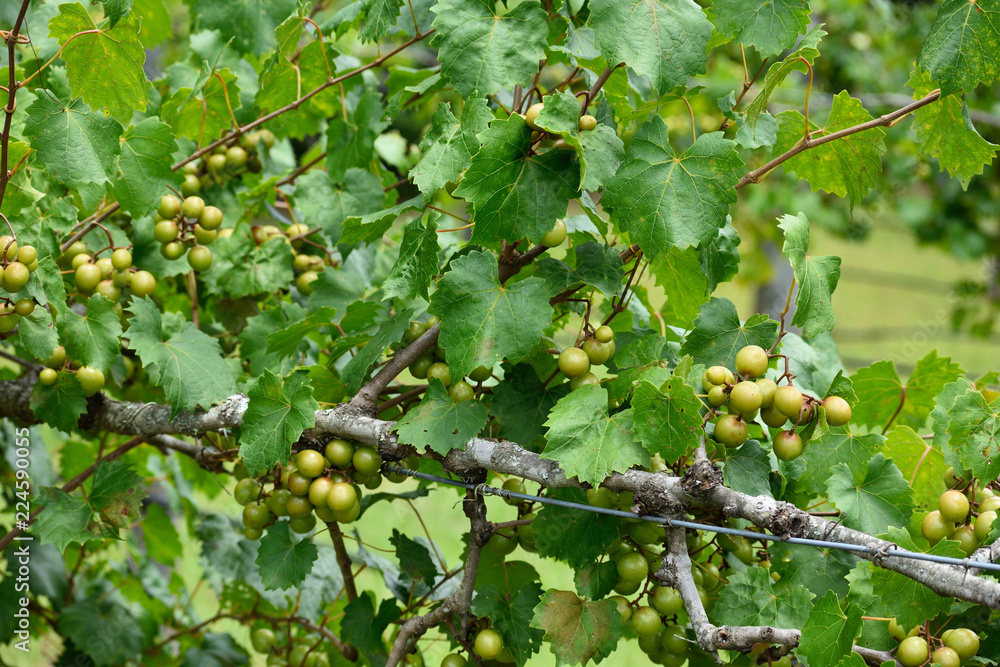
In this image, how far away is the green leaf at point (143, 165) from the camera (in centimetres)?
153

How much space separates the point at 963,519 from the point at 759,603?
294 mm

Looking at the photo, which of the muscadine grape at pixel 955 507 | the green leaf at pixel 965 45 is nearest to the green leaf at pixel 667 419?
the muscadine grape at pixel 955 507

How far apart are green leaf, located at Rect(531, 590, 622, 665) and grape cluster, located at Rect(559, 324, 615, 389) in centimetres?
32

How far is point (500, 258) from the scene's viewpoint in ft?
4.36

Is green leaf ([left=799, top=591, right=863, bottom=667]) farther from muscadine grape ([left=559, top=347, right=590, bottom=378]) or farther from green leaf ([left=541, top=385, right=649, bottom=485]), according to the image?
muscadine grape ([left=559, top=347, right=590, bottom=378])

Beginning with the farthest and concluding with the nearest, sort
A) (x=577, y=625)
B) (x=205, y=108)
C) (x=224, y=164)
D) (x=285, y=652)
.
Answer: (x=285, y=652), (x=224, y=164), (x=205, y=108), (x=577, y=625)

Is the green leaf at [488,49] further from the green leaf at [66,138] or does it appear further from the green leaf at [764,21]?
the green leaf at [66,138]

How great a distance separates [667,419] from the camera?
1088mm

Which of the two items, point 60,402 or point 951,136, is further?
point 60,402

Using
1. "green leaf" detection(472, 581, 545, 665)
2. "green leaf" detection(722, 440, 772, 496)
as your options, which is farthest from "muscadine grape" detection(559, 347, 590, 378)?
"green leaf" detection(472, 581, 545, 665)

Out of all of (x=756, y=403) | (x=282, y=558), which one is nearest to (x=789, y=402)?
(x=756, y=403)

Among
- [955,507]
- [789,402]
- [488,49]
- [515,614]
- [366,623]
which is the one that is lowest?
[366,623]

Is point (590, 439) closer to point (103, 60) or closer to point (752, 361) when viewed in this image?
point (752, 361)

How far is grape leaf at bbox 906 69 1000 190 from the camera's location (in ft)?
4.19
